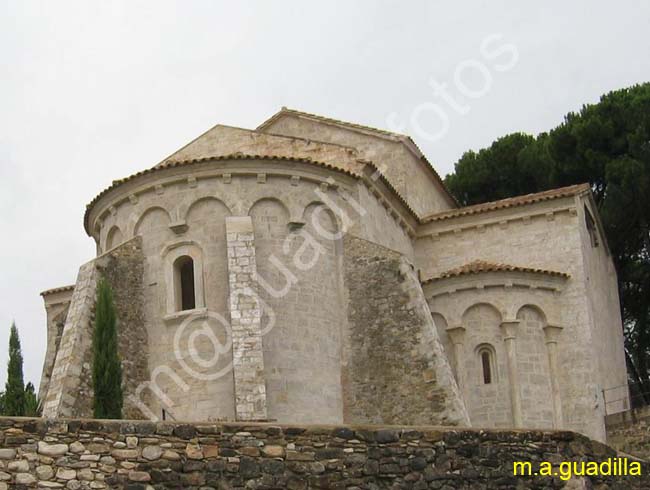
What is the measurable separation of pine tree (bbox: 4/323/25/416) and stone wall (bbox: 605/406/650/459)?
13898mm

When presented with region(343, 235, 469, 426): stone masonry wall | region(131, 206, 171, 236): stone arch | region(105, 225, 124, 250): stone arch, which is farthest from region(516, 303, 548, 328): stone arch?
region(105, 225, 124, 250): stone arch

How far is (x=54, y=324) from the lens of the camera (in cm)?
2936

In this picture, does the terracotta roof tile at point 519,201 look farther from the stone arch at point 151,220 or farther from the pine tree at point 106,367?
the pine tree at point 106,367

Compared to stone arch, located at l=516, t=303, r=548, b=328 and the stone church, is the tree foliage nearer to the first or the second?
the stone church

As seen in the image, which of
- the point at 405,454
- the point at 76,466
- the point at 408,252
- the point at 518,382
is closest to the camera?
the point at 76,466

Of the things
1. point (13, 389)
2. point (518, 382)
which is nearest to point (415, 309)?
point (518, 382)

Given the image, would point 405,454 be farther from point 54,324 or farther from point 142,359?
point 54,324

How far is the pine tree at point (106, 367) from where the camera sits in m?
18.7

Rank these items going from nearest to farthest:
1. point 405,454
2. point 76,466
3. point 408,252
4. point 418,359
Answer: point 76,466 → point 405,454 → point 418,359 → point 408,252

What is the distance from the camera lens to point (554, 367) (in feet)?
88.8

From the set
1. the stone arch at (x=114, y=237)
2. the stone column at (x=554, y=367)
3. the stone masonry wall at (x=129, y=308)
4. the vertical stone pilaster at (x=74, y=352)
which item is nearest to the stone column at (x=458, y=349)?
the stone column at (x=554, y=367)

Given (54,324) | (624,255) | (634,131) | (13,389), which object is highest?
(634,131)

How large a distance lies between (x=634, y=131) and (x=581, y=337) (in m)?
14.5

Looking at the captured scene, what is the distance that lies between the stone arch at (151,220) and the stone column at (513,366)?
885cm
